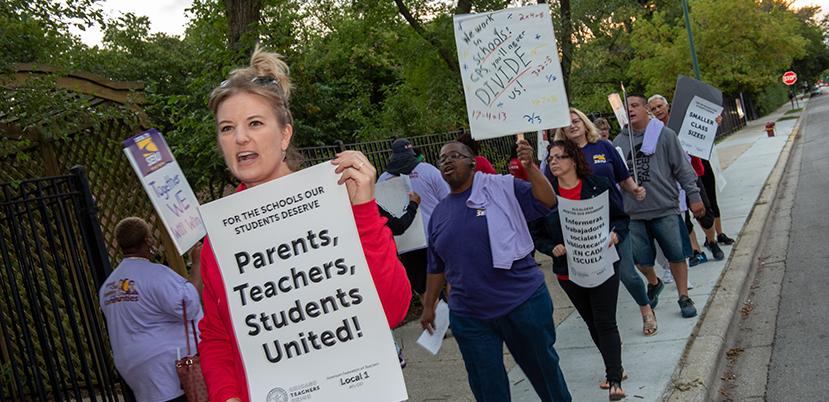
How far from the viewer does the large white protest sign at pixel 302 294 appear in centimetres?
194

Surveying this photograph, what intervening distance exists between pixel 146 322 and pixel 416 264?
284 centimetres

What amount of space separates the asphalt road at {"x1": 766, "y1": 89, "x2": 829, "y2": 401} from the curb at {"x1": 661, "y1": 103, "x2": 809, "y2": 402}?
1.25ft

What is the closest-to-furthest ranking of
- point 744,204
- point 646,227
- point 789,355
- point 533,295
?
point 533,295, point 789,355, point 646,227, point 744,204

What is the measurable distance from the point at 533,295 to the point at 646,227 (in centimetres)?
284

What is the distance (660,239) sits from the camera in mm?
5863

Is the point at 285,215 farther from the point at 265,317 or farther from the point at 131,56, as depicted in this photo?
the point at 131,56

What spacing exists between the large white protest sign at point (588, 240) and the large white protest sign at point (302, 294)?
268 centimetres

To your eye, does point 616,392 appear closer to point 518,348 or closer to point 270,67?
point 518,348

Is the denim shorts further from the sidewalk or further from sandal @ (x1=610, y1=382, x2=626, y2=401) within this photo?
sandal @ (x1=610, y1=382, x2=626, y2=401)

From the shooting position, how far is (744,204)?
1164 cm

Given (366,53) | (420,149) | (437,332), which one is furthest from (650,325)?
(366,53)

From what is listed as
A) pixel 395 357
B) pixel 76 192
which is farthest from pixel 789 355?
pixel 76 192

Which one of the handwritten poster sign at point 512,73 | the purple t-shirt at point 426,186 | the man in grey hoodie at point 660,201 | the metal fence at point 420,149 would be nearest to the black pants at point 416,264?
the purple t-shirt at point 426,186

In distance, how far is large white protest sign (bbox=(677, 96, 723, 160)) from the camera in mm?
7613
